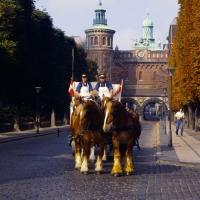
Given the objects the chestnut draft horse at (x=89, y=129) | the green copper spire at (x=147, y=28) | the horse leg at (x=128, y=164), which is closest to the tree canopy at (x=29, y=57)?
the chestnut draft horse at (x=89, y=129)

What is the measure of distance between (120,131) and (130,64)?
461 feet

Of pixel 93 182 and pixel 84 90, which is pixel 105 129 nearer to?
pixel 93 182

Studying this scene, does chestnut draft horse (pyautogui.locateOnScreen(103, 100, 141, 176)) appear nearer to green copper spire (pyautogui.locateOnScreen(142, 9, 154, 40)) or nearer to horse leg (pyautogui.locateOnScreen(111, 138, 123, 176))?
horse leg (pyautogui.locateOnScreen(111, 138, 123, 176))

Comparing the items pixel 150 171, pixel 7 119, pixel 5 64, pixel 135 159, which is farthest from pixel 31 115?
pixel 150 171

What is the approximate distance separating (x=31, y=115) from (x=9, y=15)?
22898mm

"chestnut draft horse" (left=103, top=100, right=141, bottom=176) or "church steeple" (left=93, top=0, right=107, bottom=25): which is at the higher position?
"church steeple" (left=93, top=0, right=107, bottom=25)

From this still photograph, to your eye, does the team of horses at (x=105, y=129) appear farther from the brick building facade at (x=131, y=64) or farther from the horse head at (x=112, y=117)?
the brick building facade at (x=131, y=64)

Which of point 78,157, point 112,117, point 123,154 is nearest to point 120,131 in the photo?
point 112,117

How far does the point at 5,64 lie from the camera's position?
45812 millimetres

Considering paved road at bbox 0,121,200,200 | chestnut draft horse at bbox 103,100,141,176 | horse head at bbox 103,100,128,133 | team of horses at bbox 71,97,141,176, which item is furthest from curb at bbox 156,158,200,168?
horse head at bbox 103,100,128,133

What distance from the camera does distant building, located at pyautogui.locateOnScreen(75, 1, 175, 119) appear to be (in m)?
150

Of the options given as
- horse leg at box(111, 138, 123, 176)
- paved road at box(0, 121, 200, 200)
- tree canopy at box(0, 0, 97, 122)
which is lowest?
paved road at box(0, 121, 200, 200)

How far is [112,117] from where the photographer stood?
16.4 m

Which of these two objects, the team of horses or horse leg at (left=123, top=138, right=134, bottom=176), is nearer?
the team of horses
